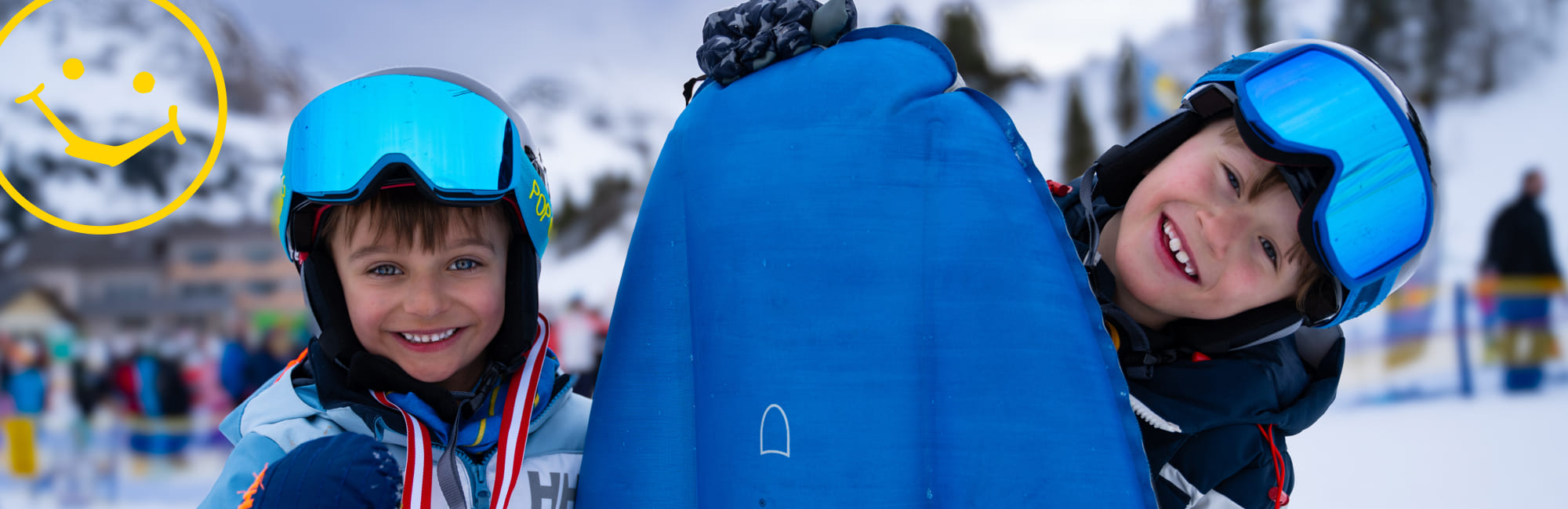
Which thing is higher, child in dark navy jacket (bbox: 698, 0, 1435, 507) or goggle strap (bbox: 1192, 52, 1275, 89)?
goggle strap (bbox: 1192, 52, 1275, 89)

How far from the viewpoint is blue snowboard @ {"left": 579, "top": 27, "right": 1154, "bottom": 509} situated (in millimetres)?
1282

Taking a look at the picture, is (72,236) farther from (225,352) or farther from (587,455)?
(587,455)

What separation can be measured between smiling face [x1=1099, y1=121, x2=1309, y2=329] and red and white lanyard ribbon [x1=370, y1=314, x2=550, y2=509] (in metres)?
1.01

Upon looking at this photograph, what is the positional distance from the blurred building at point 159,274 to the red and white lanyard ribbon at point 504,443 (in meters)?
26.8

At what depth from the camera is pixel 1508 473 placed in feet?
17.4

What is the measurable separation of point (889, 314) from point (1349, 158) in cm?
69

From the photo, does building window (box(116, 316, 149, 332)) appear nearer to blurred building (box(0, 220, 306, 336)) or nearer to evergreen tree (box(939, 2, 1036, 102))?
blurred building (box(0, 220, 306, 336))

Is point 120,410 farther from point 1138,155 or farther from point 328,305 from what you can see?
point 1138,155

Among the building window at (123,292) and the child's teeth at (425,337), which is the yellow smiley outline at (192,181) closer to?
the child's teeth at (425,337)

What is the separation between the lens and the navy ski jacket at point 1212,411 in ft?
4.76

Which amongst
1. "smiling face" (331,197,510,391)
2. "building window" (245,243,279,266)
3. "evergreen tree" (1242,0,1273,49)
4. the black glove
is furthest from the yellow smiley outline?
"evergreen tree" (1242,0,1273,49)

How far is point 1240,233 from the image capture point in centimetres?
142

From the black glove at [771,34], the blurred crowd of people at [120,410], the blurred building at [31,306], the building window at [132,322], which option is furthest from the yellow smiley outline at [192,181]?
the building window at [132,322]

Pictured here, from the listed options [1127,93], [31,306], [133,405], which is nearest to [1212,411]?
[133,405]
